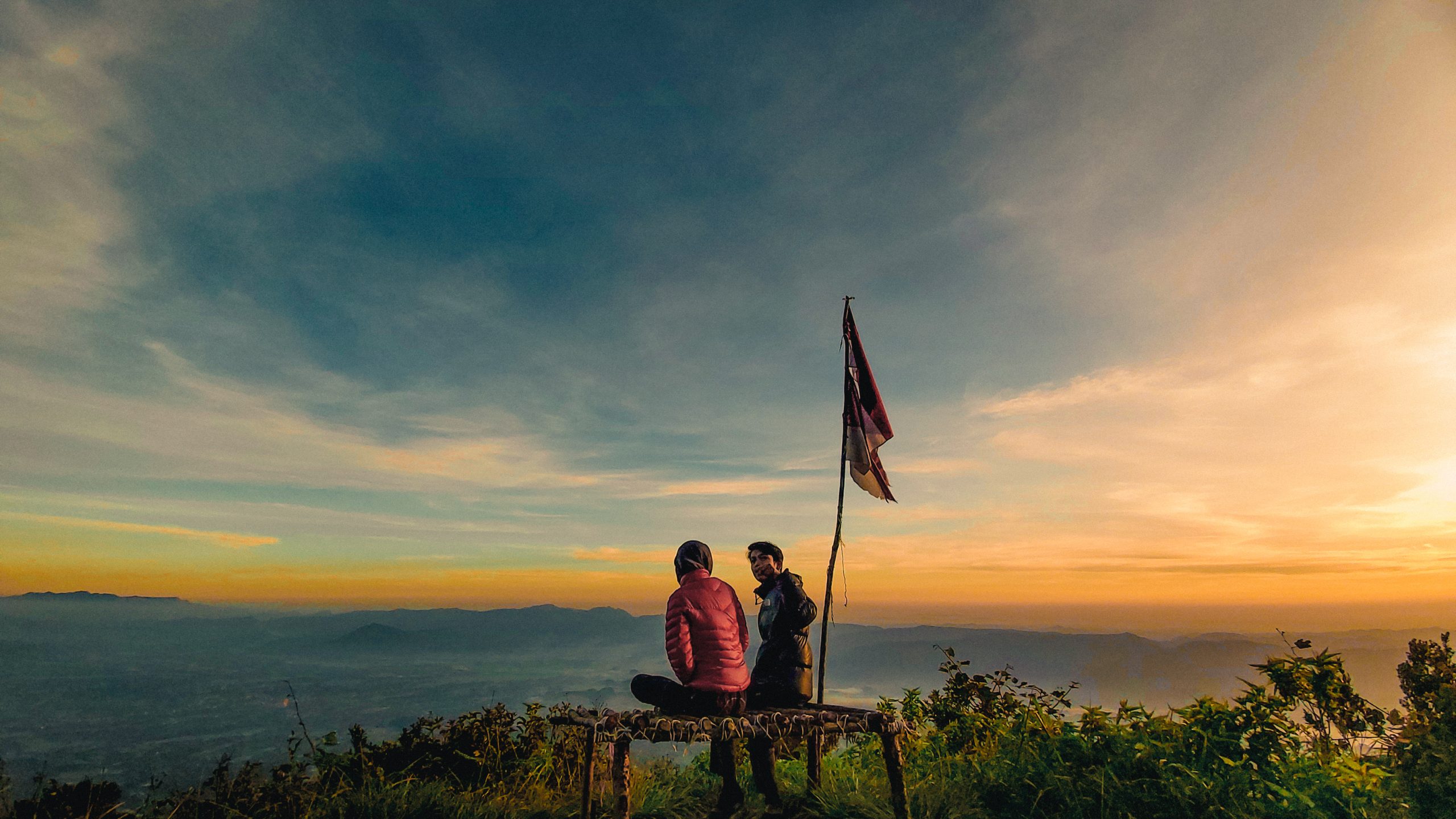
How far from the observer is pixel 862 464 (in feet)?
28.1

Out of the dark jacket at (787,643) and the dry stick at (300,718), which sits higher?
the dark jacket at (787,643)

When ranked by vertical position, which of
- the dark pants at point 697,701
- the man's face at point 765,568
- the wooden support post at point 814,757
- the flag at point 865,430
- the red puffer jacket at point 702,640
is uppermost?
the flag at point 865,430

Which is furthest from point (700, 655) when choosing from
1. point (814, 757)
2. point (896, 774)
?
point (814, 757)

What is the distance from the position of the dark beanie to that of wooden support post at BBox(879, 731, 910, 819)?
1.96 meters

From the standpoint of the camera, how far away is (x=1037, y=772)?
5.37m

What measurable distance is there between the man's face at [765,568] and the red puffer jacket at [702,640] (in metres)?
0.92

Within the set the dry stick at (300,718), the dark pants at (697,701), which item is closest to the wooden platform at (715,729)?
the dark pants at (697,701)

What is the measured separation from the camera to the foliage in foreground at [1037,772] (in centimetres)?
449

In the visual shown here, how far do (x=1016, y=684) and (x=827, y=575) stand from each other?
2464mm

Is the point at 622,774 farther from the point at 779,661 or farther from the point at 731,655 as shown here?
the point at 779,661

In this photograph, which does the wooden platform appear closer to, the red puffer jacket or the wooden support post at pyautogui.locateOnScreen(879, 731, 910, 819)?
the wooden support post at pyautogui.locateOnScreen(879, 731, 910, 819)

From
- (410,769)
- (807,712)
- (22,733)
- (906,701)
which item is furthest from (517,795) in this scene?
(22,733)

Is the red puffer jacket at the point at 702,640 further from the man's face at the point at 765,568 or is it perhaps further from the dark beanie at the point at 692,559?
the man's face at the point at 765,568

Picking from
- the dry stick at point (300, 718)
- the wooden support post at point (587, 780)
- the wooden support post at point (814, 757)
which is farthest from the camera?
the wooden support post at point (814, 757)
